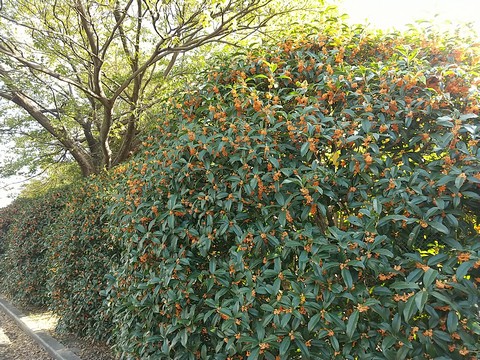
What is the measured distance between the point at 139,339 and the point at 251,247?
109 cm

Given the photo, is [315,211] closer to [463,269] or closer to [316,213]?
[316,213]

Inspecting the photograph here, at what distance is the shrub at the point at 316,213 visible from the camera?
1.50m

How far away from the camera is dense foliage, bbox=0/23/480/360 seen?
1497mm

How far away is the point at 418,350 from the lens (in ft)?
4.64

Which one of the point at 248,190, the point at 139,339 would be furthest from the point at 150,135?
the point at 139,339

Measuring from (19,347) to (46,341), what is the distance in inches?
17.7

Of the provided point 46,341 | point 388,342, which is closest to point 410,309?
point 388,342

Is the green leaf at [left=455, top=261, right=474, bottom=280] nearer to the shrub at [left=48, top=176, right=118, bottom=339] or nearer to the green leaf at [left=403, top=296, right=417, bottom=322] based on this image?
the green leaf at [left=403, top=296, right=417, bottom=322]

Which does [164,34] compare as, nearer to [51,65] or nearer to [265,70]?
[51,65]

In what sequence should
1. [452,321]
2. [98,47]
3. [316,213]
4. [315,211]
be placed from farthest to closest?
[98,47]
[316,213]
[315,211]
[452,321]

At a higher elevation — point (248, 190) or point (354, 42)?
point (354, 42)

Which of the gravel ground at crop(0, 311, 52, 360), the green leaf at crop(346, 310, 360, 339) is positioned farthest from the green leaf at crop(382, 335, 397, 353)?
the gravel ground at crop(0, 311, 52, 360)

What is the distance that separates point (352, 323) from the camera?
4.90 ft

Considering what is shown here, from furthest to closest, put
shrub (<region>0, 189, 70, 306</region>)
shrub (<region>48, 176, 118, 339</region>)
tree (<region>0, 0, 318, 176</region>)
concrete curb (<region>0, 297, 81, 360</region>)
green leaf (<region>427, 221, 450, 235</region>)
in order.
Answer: shrub (<region>0, 189, 70, 306</region>) < tree (<region>0, 0, 318, 176</region>) < shrub (<region>48, 176, 118, 339</region>) < concrete curb (<region>0, 297, 81, 360</region>) < green leaf (<region>427, 221, 450, 235</region>)
